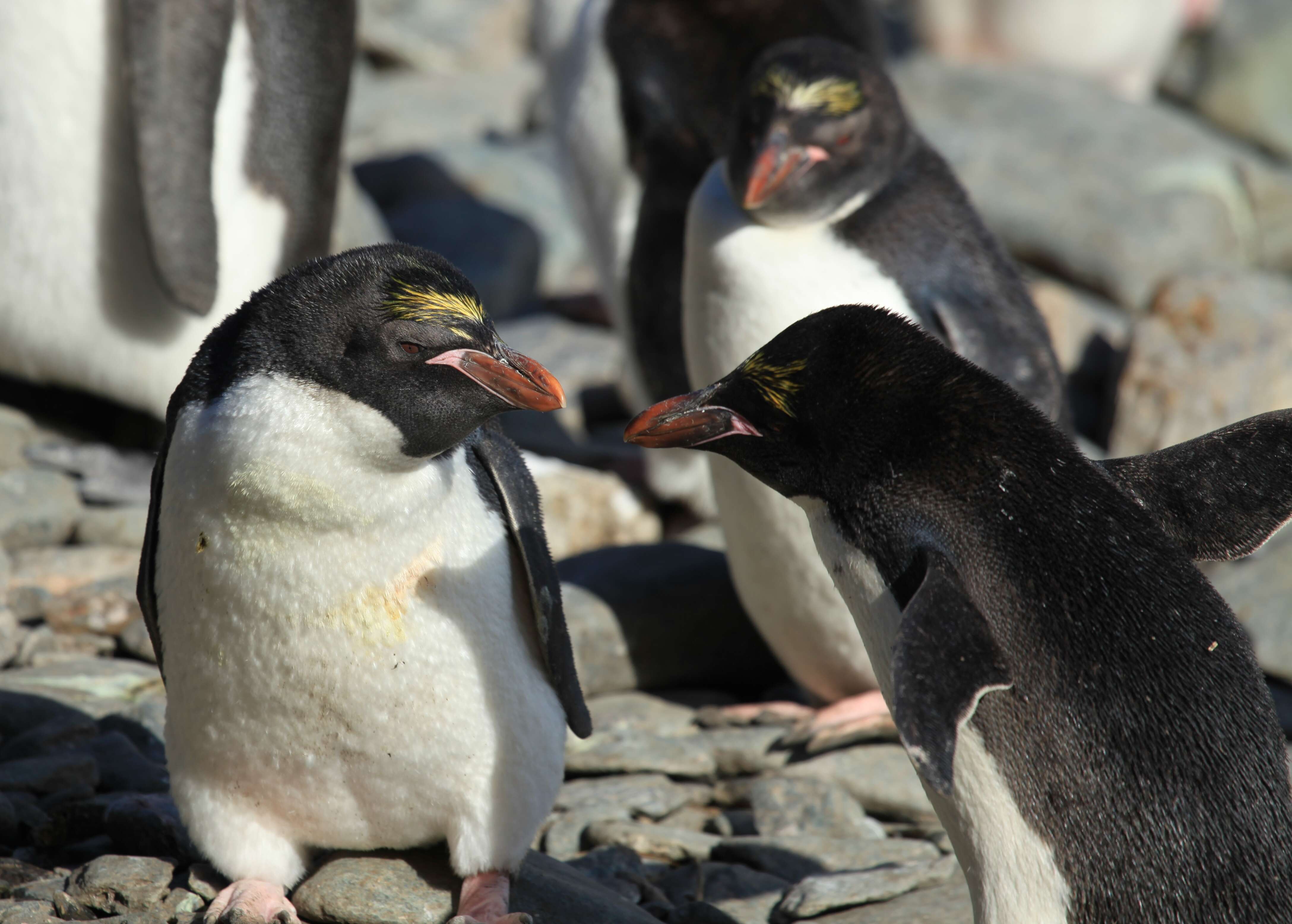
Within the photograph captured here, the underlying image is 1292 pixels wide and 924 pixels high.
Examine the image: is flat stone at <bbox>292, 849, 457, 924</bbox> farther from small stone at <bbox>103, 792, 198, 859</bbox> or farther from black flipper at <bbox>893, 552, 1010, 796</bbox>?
black flipper at <bbox>893, 552, 1010, 796</bbox>

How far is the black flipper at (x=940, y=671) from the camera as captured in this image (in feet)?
6.30

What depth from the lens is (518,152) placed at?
837 cm

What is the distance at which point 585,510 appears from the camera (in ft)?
16.4

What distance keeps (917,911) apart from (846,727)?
883mm

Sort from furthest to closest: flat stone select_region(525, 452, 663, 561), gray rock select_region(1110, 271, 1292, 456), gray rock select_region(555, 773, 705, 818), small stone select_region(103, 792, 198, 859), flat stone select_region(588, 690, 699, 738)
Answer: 1. gray rock select_region(1110, 271, 1292, 456)
2. flat stone select_region(525, 452, 663, 561)
3. flat stone select_region(588, 690, 699, 738)
4. gray rock select_region(555, 773, 705, 818)
5. small stone select_region(103, 792, 198, 859)

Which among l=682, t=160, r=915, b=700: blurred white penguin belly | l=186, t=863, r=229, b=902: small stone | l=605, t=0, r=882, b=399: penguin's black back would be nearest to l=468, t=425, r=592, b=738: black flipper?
l=186, t=863, r=229, b=902: small stone

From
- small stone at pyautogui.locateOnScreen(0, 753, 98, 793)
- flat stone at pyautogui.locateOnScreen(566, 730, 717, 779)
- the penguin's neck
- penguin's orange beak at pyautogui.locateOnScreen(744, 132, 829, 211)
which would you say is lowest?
flat stone at pyautogui.locateOnScreen(566, 730, 717, 779)

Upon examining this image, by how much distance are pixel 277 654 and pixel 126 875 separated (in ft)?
1.59

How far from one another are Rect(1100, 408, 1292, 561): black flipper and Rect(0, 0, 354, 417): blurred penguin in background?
260 centimetres

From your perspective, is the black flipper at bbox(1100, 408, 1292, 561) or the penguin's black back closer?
the black flipper at bbox(1100, 408, 1292, 561)

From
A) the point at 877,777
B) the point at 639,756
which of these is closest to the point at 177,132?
the point at 639,756

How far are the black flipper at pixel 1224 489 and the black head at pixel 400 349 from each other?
98 cm

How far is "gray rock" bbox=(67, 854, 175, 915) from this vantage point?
241 centimetres

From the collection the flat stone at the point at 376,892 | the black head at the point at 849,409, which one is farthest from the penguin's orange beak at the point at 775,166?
the flat stone at the point at 376,892
